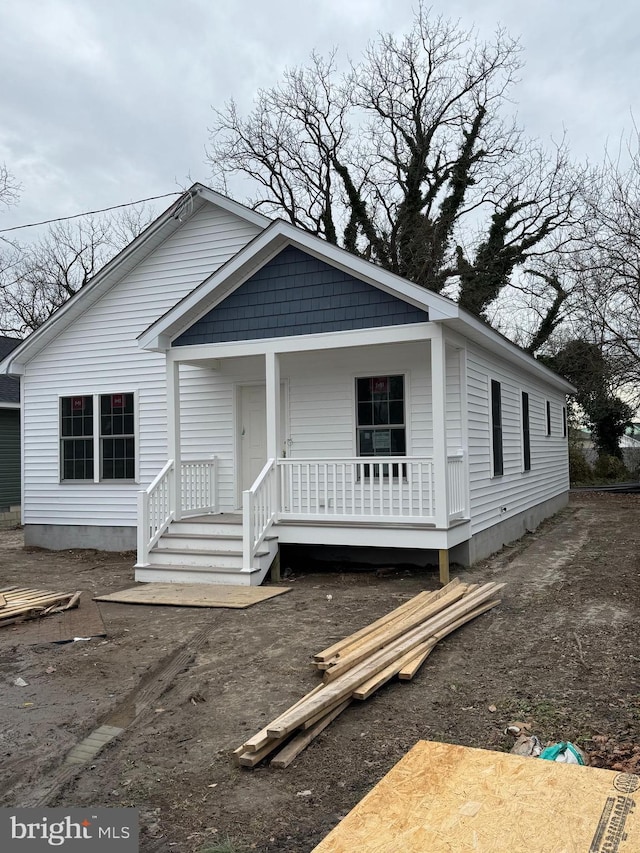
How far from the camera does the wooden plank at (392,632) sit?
5.16m

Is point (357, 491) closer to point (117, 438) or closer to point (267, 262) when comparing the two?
point (267, 262)

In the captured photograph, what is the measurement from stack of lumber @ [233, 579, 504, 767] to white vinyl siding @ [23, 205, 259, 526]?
6.36 meters

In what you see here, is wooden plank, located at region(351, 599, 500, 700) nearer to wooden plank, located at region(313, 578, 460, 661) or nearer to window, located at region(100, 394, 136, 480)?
wooden plank, located at region(313, 578, 460, 661)

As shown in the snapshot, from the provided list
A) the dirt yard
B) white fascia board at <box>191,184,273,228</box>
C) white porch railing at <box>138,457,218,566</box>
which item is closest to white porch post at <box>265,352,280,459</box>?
white porch railing at <box>138,457,218,566</box>

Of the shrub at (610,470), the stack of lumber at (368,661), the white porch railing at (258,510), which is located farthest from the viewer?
the shrub at (610,470)

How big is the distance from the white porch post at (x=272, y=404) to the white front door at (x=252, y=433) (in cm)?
176

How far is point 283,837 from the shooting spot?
3.27m

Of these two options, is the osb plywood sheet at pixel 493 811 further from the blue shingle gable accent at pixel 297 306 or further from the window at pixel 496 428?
the window at pixel 496 428

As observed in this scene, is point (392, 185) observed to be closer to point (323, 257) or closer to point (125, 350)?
point (125, 350)

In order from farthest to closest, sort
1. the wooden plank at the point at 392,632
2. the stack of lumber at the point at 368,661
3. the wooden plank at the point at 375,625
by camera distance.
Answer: the wooden plank at the point at 375,625 < the wooden plank at the point at 392,632 < the stack of lumber at the point at 368,661

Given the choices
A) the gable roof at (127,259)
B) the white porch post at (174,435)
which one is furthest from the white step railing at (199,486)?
the gable roof at (127,259)


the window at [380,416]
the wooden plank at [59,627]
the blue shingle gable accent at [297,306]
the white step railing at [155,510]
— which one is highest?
the blue shingle gable accent at [297,306]

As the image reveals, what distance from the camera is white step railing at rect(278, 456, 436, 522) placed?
912cm

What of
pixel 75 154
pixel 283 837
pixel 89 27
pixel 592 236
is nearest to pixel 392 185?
pixel 592 236
